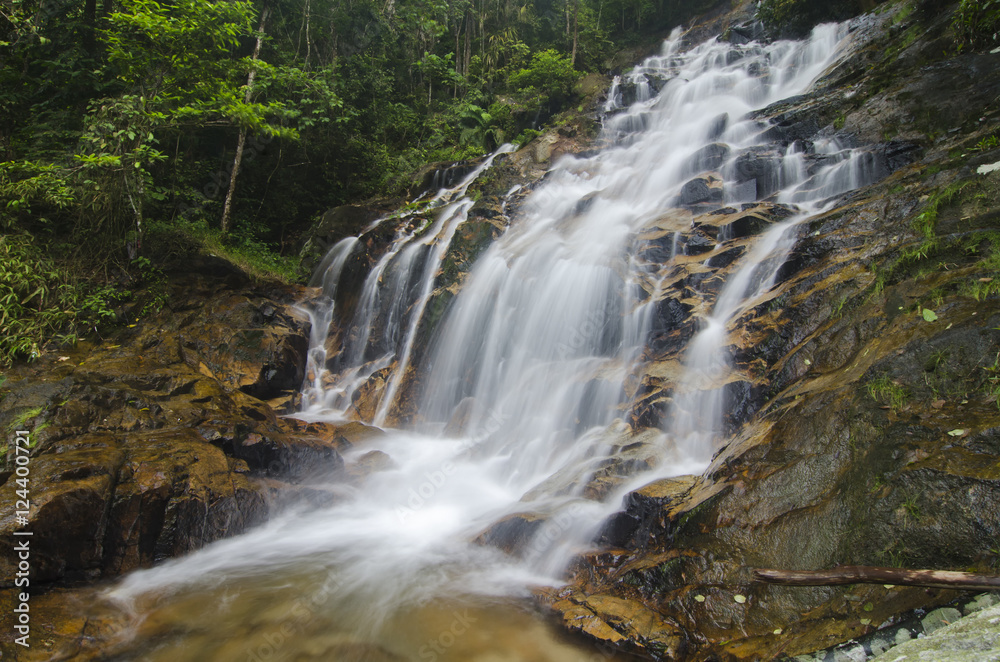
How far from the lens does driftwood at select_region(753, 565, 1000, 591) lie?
2.19 meters

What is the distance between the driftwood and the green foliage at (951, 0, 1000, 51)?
9.39m

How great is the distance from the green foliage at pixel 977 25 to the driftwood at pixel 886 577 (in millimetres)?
9386

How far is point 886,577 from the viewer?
242cm

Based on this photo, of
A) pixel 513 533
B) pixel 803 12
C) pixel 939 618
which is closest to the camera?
pixel 939 618

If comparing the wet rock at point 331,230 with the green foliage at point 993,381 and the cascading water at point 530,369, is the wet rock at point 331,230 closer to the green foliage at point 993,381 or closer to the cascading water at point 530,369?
the cascading water at point 530,369

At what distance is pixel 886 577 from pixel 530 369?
22.2 ft

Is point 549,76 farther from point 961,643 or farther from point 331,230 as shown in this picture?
point 961,643

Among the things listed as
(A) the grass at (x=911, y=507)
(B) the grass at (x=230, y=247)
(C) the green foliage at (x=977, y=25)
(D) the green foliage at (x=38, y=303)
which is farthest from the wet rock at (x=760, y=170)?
(D) the green foliage at (x=38, y=303)

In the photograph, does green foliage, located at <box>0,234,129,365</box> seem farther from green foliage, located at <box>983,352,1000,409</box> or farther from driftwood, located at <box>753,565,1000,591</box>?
green foliage, located at <box>983,352,1000,409</box>

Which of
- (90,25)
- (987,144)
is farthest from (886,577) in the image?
(90,25)

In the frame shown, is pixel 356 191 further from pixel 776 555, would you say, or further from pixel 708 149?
pixel 776 555

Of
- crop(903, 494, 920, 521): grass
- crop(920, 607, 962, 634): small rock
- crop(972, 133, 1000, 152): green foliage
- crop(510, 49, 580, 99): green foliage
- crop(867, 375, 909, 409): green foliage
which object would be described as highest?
crop(510, 49, 580, 99): green foliage

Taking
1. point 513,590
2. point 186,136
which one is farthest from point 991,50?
point 186,136

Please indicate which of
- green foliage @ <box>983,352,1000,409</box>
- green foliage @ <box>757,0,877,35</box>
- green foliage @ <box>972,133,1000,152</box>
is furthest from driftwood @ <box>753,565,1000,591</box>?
green foliage @ <box>757,0,877,35</box>
